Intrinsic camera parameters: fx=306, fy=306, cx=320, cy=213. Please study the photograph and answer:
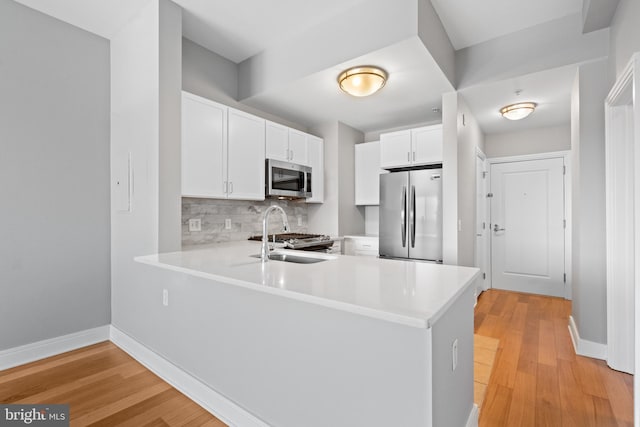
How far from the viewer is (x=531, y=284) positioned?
4504mm

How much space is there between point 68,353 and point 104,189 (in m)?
1.42

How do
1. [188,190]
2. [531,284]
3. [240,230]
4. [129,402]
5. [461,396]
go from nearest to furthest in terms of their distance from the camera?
[461,396], [129,402], [188,190], [240,230], [531,284]

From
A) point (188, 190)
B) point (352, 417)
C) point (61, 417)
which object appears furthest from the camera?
point (188, 190)

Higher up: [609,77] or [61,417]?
[609,77]

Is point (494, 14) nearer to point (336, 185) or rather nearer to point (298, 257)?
point (336, 185)

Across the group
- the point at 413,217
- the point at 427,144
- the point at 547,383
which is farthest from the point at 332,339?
the point at 427,144

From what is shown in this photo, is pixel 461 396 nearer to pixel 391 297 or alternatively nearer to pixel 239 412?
pixel 391 297

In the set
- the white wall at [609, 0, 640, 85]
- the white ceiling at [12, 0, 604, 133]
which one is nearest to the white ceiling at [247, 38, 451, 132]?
the white ceiling at [12, 0, 604, 133]

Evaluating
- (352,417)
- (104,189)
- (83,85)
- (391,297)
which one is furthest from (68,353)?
(391,297)

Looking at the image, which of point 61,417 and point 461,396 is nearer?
point 461,396

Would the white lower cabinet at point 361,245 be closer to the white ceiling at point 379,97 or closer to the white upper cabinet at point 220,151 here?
the white upper cabinet at point 220,151

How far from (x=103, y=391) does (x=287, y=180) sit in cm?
253

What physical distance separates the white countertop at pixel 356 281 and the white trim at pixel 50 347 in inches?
54.2

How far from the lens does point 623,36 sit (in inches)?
82.9
